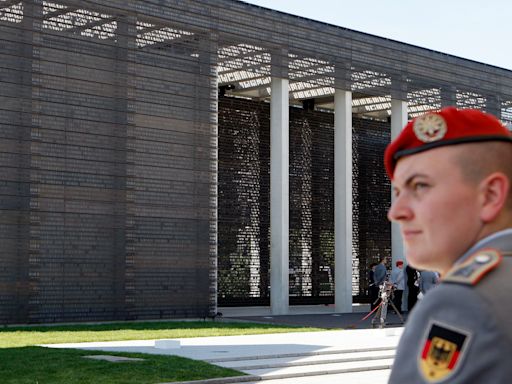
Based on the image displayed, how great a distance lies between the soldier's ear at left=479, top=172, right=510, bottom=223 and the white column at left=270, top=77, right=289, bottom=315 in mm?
28237

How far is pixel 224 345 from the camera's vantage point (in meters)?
18.7

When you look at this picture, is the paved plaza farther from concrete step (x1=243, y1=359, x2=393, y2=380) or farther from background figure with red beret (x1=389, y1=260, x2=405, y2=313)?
background figure with red beret (x1=389, y1=260, x2=405, y2=313)

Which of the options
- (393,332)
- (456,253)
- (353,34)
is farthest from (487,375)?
(353,34)

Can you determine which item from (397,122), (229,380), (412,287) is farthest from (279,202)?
(229,380)

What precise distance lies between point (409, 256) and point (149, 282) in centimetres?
2429

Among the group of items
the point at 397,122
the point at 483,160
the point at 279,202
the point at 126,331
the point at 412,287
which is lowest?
the point at 126,331

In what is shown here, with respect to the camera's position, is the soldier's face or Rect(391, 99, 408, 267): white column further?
Rect(391, 99, 408, 267): white column

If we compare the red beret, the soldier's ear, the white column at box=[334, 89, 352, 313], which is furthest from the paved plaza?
the soldier's ear

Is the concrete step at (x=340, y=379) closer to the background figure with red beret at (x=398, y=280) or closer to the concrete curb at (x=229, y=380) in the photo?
the concrete curb at (x=229, y=380)

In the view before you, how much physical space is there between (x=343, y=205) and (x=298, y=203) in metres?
5.96

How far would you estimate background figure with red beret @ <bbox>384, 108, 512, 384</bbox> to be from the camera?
130 centimetres

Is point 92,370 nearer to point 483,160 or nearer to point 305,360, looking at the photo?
point 305,360

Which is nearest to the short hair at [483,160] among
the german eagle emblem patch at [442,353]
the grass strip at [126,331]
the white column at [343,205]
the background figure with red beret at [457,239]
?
the background figure with red beret at [457,239]

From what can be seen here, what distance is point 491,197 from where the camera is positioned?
1.52 metres
